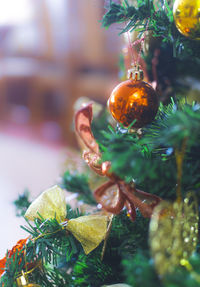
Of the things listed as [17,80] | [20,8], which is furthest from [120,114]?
[20,8]

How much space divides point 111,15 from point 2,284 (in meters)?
0.28

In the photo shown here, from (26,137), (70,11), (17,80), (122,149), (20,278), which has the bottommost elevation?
(26,137)

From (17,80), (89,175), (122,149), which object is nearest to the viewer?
(122,149)

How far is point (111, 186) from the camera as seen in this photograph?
0.25 meters

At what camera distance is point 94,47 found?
170 centimetres

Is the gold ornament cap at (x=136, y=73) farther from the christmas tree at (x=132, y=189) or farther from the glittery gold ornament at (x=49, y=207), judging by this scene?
the glittery gold ornament at (x=49, y=207)

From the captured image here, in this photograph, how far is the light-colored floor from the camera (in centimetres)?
91

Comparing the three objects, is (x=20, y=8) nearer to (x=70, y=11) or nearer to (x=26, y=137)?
(x=70, y=11)

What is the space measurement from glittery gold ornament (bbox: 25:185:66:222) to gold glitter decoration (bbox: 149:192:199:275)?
11cm

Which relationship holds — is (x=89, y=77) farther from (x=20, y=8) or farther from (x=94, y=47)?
(x=20, y=8)

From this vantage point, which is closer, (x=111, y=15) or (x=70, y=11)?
(x=111, y=15)

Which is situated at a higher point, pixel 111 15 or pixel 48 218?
pixel 111 15

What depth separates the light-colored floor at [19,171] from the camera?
905 millimetres

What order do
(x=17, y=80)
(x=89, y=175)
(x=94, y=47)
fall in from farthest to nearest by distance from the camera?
1. (x=17, y=80)
2. (x=94, y=47)
3. (x=89, y=175)
